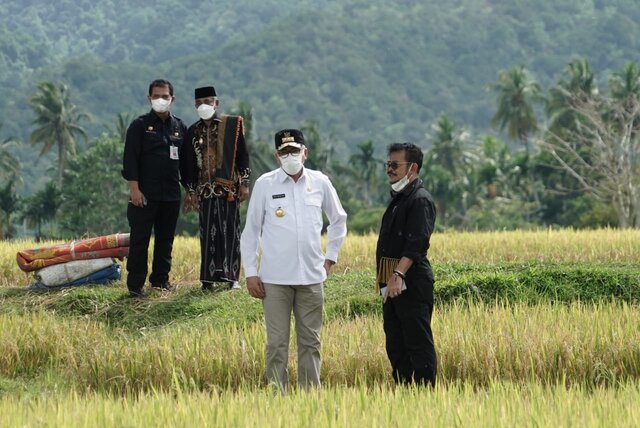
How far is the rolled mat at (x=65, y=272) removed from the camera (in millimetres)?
12398

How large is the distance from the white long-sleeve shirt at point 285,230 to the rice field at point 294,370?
0.72m

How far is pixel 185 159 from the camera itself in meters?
11.8

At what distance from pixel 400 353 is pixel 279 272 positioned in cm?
91

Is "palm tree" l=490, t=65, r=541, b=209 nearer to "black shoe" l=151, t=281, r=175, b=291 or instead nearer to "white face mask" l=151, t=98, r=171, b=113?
"black shoe" l=151, t=281, r=175, b=291

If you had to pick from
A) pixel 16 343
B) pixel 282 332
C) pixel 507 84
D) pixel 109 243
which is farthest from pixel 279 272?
pixel 507 84

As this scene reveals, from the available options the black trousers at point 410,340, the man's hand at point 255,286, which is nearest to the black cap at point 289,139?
the man's hand at point 255,286

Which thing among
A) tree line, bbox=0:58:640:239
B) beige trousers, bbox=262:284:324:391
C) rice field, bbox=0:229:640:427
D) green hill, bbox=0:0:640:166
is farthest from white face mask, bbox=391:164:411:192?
green hill, bbox=0:0:640:166

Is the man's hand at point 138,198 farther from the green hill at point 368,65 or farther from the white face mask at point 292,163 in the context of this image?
the green hill at point 368,65

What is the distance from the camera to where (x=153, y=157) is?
11.6m

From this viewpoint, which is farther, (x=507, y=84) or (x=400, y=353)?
(x=507, y=84)

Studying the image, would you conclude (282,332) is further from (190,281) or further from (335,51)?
(335,51)

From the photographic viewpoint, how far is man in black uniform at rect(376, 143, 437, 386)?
7.58 m

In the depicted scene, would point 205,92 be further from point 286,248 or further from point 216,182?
point 286,248

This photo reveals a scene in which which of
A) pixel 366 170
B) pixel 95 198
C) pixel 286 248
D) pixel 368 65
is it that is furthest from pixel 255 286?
pixel 368 65
